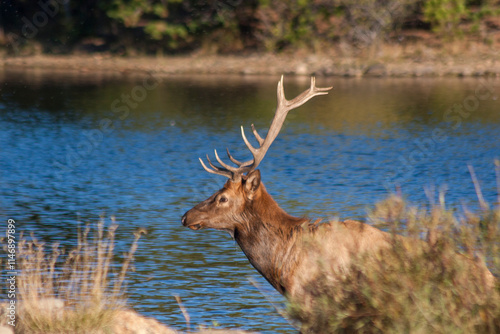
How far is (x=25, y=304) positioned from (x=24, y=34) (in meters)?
48.1

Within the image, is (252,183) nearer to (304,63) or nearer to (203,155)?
(203,155)

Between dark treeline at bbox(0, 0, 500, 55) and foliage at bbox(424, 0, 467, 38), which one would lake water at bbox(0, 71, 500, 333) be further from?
dark treeline at bbox(0, 0, 500, 55)

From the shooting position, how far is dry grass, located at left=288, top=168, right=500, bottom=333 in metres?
6.75

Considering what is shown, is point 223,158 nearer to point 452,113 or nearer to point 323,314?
point 452,113

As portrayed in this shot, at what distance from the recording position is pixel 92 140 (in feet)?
79.7

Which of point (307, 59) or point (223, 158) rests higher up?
point (307, 59)

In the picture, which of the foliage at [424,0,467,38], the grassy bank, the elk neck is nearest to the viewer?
the elk neck

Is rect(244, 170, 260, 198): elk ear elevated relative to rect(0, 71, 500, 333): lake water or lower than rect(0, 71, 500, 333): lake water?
elevated

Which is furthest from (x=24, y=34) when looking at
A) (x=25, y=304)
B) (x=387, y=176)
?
(x=25, y=304)

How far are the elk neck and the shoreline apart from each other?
34142mm

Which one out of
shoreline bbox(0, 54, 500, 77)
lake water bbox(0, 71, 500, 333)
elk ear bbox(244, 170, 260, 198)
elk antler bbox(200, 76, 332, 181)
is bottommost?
lake water bbox(0, 71, 500, 333)

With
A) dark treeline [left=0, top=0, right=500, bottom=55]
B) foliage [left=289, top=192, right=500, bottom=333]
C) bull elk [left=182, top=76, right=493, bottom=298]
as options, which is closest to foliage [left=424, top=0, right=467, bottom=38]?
dark treeline [left=0, top=0, right=500, bottom=55]

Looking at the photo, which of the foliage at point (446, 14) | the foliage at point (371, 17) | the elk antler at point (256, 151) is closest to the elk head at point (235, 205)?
the elk antler at point (256, 151)

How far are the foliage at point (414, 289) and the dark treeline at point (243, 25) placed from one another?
38041 millimetres
